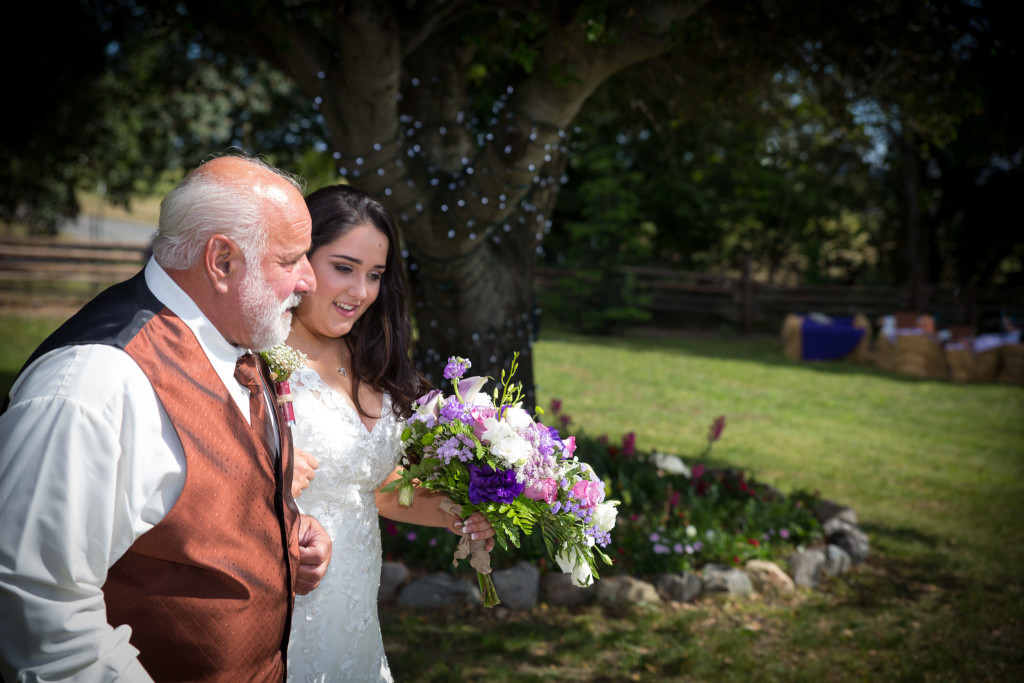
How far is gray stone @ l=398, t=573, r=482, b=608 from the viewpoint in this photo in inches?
189

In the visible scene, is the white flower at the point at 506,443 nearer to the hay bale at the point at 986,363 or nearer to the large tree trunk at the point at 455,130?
the large tree trunk at the point at 455,130

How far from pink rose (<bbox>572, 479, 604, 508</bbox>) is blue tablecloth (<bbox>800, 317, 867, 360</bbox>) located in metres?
15.5

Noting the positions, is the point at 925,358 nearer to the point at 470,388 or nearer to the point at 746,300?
the point at 746,300

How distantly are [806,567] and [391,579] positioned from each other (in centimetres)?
305

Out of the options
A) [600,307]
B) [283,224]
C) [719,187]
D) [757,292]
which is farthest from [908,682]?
[719,187]

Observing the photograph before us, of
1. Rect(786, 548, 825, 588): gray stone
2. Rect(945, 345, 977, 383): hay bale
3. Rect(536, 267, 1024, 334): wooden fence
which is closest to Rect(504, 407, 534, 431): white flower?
Rect(786, 548, 825, 588): gray stone

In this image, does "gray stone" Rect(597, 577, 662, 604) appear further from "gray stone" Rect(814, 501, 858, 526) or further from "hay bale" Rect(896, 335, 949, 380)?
"hay bale" Rect(896, 335, 949, 380)

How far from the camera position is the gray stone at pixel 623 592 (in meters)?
5.00

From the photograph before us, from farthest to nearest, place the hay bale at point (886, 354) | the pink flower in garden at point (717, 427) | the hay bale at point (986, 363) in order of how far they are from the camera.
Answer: the hay bale at point (886, 354) → the hay bale at point (986, 363) → the pink flower in garden at point (717, 427)

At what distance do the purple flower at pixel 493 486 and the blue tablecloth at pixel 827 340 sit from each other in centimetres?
1564

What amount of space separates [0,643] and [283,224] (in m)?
0.98

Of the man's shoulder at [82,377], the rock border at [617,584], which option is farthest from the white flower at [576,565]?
the rock border at [617,584]

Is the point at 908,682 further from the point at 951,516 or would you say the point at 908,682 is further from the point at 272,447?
the point at 272,447

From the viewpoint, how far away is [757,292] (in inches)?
810
